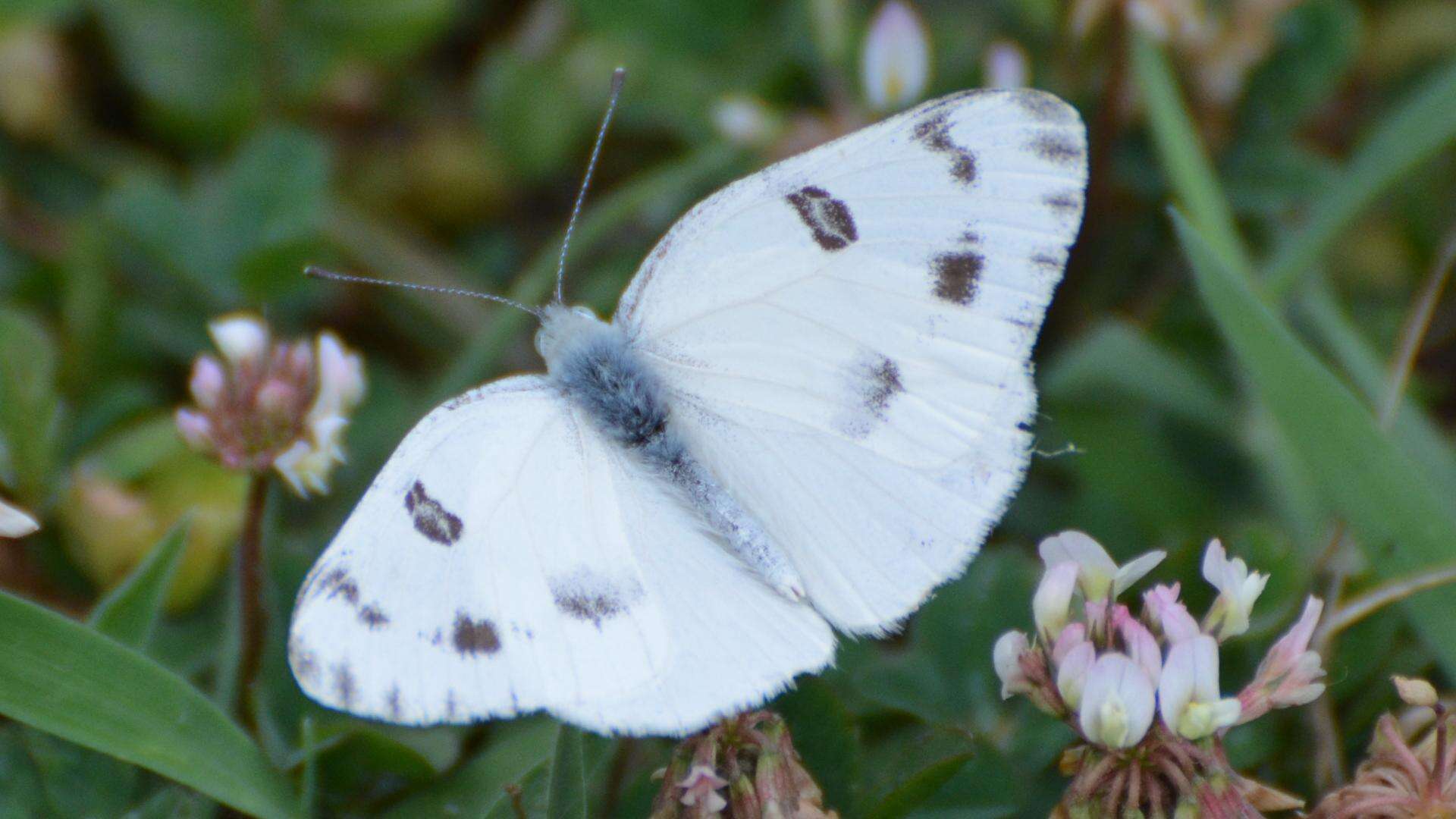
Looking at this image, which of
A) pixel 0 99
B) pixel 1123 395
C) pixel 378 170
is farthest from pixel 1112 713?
pixel 0 99

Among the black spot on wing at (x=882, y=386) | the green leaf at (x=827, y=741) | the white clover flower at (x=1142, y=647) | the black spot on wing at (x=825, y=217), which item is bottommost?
the green leaf at (x=827, y=741)

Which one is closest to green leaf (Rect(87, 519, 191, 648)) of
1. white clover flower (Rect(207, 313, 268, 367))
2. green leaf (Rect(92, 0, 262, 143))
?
white clover flower (Rect(207, 313, 268, 367))

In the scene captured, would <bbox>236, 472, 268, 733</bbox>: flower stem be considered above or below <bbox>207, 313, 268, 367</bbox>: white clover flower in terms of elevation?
below

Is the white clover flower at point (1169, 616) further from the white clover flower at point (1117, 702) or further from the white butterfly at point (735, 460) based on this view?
the white butterfly at point (735, 460)

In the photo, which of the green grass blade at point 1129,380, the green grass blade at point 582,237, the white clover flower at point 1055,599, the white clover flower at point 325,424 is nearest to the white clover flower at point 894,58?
the green grass blade at point 582,237

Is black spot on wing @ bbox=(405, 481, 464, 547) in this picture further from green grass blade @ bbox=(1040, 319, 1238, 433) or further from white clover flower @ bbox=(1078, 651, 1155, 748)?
green grass blade @ bbox=(1040, 319, 1238, 433)

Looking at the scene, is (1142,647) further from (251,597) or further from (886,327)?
(251,597)

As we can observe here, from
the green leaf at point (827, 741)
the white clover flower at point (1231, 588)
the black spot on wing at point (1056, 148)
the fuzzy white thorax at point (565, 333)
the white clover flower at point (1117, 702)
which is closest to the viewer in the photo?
the white clover flower at point (1117, 702)
